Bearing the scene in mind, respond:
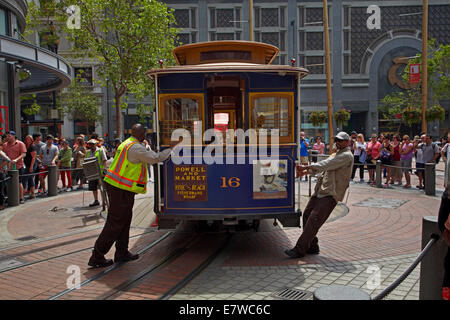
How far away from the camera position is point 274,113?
661 cm

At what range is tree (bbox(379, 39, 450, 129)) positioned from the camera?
31.4 meters

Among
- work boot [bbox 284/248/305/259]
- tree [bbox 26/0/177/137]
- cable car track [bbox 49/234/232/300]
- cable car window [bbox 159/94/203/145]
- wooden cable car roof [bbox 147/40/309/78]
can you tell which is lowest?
cable car track [bbox 49/234/232/300]

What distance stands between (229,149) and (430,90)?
39471 mm

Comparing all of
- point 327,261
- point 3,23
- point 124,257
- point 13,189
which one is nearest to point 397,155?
point 327,261

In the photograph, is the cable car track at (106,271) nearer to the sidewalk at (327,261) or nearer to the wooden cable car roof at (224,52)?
the sidewalk at (327,261)

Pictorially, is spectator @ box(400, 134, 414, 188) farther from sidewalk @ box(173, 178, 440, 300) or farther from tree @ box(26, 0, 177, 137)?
tree @ box(26, 0, 177, 137)

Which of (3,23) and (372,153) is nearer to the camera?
(372,153)

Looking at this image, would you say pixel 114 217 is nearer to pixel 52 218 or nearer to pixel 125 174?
pixel 125 174

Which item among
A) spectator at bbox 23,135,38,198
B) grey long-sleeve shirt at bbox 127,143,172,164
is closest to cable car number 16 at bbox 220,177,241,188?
grey long-sleeve shirt at bbox 127,143,172,164

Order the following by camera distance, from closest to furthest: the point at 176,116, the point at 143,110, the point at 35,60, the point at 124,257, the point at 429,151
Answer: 1. the point at 124,257
2. the point at 176,116
3. the point at 429,151
4. the point at 35,60
5. the point at 143,110

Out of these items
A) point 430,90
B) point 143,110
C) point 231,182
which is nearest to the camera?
point 231,182

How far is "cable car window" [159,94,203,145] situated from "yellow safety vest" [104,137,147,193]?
84 cm

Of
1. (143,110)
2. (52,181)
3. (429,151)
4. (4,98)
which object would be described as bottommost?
(52,181)

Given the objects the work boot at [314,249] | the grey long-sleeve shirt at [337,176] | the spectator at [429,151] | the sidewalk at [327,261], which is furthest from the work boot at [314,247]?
the spectator at [429,151]
